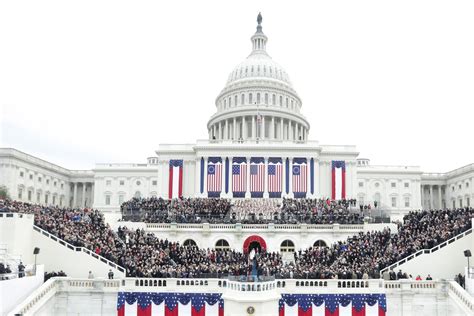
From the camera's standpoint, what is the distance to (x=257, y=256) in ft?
125

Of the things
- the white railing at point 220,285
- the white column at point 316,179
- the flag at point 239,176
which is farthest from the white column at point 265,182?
the white railing at point 220,285

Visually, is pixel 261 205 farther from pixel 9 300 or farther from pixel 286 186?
pixel 9 300

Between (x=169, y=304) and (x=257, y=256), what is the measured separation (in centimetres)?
952

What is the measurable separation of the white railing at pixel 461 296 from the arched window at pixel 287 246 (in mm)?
17726

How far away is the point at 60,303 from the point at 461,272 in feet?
96.1

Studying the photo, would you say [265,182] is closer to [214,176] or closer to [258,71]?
[214,176]

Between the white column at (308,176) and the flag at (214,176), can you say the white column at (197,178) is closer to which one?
the flag at (214,176)

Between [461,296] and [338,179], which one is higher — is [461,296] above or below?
below

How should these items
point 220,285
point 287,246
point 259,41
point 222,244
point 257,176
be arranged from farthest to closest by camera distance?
1. point 259,41
2. point 257,176
3. point 222,244
4. point 287,246
5. point 220,285

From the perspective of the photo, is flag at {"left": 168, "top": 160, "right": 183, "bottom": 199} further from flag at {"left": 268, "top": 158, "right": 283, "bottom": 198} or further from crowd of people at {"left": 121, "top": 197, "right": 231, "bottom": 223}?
crowd of people at {"left": 121, "top": 197, "right": 231, "bottom": 223}

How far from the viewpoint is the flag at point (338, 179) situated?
73688mm

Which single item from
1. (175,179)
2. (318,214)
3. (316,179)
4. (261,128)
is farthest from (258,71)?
(318,214)

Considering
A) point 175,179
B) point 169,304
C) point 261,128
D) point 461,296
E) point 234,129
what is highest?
point 234,129

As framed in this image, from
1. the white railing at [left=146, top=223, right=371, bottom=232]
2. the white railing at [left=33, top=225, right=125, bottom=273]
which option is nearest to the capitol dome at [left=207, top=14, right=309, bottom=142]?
the white railing at [left=146, top=223, right=371, bottom=232]
